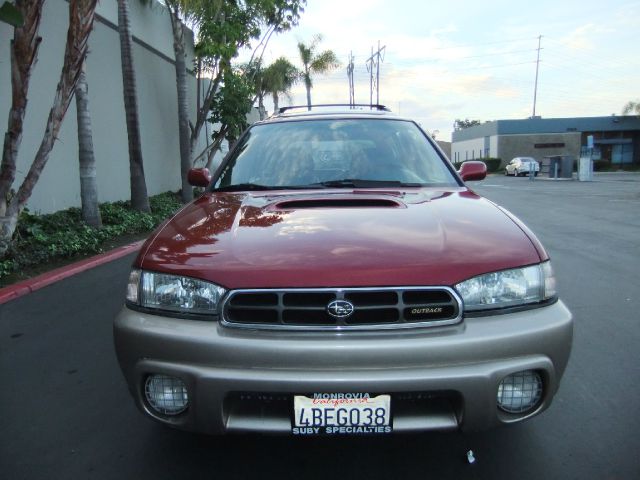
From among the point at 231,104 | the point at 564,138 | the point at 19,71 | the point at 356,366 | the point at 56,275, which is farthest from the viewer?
the point at 564,138

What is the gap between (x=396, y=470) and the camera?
7.65 ft

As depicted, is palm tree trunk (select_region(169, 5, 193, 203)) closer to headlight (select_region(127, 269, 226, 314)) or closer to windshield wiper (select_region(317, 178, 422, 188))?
windshield wiper (select_region(317, 178, 422, 188))

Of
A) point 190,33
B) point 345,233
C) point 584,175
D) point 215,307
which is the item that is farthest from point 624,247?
point 584,175

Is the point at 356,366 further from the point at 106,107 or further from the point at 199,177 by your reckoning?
the point at 106,107

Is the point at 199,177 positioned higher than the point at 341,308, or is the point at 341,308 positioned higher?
the point at 199,177

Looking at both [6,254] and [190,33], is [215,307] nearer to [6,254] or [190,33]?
[6,254]

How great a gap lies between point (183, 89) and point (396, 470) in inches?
490

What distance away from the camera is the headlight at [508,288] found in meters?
2.04

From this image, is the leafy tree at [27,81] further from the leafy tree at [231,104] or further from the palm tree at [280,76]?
the palm tree at [280,76]

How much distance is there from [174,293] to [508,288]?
133 cm

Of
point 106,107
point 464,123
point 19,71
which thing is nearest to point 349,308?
point 19,71

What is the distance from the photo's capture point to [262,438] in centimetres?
258

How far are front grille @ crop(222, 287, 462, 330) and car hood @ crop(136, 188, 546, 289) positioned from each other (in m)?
0.04

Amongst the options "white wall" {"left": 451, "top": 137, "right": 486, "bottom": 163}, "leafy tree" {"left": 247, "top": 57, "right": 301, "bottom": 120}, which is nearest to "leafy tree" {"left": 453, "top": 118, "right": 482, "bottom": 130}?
"white wall" {"left": 451, "top": 137, "right": 486, "bottom": 163}
